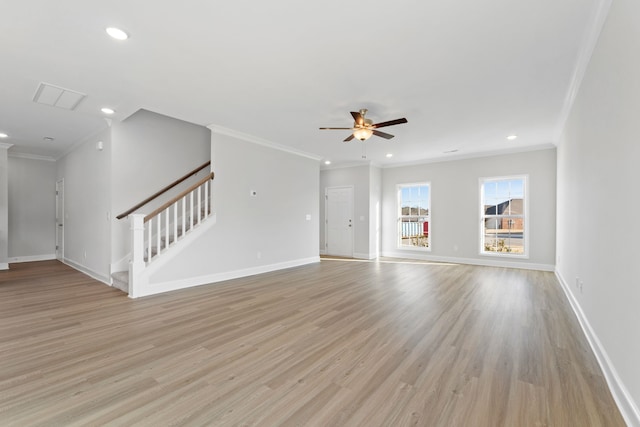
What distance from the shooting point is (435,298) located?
4.03 meters

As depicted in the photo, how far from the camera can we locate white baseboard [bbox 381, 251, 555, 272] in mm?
6196

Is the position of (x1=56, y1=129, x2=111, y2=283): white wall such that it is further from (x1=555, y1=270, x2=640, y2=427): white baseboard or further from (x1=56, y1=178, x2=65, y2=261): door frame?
(x1=555, y1=270, x2=640, y2=427): white baseboard

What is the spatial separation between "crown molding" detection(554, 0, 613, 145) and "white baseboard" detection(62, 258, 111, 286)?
22.1 feet

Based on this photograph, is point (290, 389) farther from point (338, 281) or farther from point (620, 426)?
point (338, 281)

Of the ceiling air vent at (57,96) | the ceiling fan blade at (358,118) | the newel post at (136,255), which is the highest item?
the ceiling air vent at (57,96)

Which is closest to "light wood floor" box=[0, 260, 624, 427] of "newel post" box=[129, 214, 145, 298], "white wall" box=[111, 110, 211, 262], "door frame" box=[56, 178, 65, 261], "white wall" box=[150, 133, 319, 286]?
"newel post" box=[129, 214, 145, 298]

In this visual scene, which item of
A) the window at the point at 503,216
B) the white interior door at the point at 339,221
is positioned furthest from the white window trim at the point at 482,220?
the white interior door at the point at 339,221

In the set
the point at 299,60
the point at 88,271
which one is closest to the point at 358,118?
the point at 299,60

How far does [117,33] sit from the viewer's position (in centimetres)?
244

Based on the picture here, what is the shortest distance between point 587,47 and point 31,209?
1079cm

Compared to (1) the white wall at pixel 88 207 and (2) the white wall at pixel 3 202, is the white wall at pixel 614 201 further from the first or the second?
(2) the white wall at pixel 3 202

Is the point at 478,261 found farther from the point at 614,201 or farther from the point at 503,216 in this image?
the point at 614,201

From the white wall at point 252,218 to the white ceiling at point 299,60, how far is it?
0.94 meters

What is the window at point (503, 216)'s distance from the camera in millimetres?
6484
